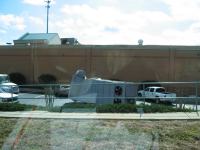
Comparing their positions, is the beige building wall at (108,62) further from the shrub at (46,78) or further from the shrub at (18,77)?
the shrub at (18,77)

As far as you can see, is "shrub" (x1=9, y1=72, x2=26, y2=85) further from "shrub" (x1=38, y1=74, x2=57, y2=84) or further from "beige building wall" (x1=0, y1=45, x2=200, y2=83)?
"shrub" (x1=38, y1=74, x2=57, y2=84)

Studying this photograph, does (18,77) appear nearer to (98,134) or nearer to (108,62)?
(108,62)

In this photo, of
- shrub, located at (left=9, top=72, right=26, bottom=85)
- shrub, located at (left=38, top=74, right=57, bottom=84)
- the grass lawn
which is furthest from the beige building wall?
the grass lawn

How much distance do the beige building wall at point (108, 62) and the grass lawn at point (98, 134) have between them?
3995 cm

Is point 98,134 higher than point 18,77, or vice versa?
point 98,134

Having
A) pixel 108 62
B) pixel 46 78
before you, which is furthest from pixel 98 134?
pixel 46 78

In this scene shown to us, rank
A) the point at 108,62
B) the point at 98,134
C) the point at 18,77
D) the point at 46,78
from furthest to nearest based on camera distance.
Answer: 1. the point at 18,77
2. the point at 46,78
3. the point at 108,62
4. the point at 98,134

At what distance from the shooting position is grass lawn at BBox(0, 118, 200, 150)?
956 centimetres

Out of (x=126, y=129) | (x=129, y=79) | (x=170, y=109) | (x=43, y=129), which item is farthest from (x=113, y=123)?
(x=129, y=79)

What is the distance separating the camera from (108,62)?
52.5 meters

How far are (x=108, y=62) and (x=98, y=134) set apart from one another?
42.3m

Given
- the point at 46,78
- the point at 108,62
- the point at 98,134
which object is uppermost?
the point at 108,62

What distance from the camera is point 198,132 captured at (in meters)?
10.6

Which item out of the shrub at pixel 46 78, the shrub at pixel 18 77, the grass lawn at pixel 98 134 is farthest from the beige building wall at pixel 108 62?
the grass lawn at pixel 98 134
